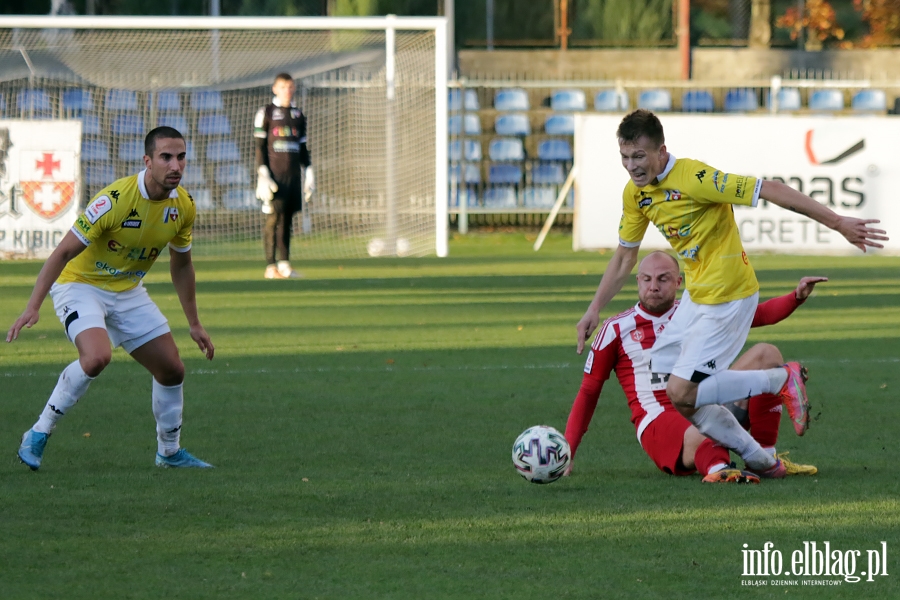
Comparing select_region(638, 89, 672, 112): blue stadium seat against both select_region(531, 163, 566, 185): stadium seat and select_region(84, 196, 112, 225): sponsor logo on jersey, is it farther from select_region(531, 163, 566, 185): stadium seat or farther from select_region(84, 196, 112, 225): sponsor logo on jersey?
select_region(84, 196, 112, 225): sponsor logo on jersey

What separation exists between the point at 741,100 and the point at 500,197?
16.7 ft

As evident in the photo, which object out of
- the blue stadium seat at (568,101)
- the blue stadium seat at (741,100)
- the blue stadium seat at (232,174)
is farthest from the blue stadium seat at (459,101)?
the blue stadium seat at (741,100)

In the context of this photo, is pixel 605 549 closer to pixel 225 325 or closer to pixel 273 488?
pixel 273 488

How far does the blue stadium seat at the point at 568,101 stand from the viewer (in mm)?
23969

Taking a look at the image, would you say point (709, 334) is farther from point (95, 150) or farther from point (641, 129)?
point (95, 150)

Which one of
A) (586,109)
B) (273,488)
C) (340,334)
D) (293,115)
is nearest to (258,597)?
(273,488)

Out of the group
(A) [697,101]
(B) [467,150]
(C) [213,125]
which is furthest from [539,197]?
(C) [213,125]

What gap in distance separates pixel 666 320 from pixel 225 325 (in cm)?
593

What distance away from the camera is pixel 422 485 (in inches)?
213

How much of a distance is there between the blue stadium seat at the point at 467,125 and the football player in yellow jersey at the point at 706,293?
54.2ft

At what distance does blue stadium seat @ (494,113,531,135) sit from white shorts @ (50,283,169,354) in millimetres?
17360

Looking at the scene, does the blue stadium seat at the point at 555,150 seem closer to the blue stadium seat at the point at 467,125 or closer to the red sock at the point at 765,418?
Answer: the blue stadium seat at the point at 467,125

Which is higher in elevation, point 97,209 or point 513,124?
point 513,124

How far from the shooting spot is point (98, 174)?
18109mm
